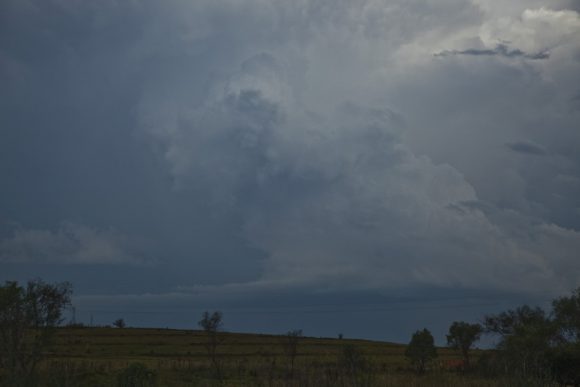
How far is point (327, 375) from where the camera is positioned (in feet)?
72.0

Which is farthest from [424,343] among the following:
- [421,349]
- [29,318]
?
[29,318]

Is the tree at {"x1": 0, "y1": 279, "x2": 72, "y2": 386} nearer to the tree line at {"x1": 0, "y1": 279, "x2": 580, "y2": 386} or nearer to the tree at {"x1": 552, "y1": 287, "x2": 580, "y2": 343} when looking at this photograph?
the tree line at {"x1": 0, "y1": 279, "x2": 580, "y2": 386}

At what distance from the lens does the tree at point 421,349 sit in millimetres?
72562

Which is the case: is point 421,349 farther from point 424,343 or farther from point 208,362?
point 208,362

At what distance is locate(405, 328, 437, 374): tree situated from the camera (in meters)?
72.6

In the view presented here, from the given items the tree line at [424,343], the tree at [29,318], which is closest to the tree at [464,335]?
the tree line at [424,343]

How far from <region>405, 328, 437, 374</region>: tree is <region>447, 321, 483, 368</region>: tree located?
9442 mm

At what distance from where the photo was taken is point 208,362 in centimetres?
7056

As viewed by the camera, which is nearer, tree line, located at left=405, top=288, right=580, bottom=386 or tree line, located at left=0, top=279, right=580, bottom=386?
tree line, located at left=0, top=279, right=580, bottom=386

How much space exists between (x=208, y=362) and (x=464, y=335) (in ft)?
111

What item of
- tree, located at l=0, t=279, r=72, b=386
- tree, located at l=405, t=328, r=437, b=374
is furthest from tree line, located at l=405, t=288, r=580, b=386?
tree, located at l=0, t=279, r=72, b=386

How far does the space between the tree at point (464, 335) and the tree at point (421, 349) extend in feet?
31.0

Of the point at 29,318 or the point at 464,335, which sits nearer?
the point at 29,318

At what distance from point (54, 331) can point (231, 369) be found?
83.7ft
